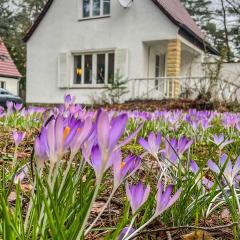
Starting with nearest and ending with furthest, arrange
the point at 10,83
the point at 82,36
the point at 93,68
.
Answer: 1. the point at 93,68
2. the point at 82,36
3. the point at 10,83

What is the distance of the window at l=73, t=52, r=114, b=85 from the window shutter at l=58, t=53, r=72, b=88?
0.34 metres

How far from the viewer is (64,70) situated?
16.2m

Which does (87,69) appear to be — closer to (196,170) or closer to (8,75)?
(8,75)

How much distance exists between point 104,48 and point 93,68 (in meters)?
0.91

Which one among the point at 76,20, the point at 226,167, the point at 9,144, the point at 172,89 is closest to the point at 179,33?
the point at 172,89

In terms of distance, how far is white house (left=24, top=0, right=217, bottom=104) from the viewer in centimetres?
1465

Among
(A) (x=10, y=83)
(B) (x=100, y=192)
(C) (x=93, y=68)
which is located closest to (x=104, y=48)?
(C) (x=93, y=68)

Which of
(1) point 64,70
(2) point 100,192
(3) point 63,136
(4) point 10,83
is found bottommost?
(2) point 100,192

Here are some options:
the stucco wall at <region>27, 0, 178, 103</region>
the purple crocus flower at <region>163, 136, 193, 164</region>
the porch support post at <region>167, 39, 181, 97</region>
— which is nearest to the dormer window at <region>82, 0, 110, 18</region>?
the stucco wall at <region>27, 0, 178, 103</region>

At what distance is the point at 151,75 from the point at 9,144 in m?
14.5

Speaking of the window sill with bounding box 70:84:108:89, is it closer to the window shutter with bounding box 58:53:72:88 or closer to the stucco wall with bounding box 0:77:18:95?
the window shutter with bounding box 58:53:72:88

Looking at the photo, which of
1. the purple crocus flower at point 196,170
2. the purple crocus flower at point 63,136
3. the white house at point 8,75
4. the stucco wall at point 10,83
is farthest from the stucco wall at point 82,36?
the purple crocus flower at point 63,136

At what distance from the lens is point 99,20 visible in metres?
15.9

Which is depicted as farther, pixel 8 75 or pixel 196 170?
pixel 8 75
